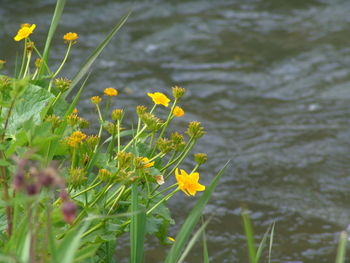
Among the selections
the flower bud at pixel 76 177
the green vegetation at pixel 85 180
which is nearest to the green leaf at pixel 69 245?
the green vegetation at pixel 85 180

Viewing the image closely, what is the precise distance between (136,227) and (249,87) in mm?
2979

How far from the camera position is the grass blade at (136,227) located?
1541 mm

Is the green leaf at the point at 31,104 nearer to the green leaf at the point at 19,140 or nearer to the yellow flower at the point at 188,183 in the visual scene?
the green leaf at the point at 19,140

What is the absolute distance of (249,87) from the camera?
444 centimetres

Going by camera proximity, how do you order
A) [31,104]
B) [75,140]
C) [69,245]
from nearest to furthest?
1. [69,245]
2. [75,140]
3. [31,104]

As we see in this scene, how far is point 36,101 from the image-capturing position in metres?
1.81

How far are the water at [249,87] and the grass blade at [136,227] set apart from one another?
111cm

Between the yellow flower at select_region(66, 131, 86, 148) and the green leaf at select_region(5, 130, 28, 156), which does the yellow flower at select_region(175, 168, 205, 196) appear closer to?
the yellow flower at select_region(66, 131, 86, 148)

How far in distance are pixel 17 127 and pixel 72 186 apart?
380 mm

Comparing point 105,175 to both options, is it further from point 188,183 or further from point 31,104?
point 31,104

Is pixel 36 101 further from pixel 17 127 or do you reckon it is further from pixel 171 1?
pixel 171 1

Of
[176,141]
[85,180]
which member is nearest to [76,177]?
[85,180]

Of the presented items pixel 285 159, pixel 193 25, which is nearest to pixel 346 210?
pixel 285 159

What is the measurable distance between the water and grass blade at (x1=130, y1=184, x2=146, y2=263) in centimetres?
111
